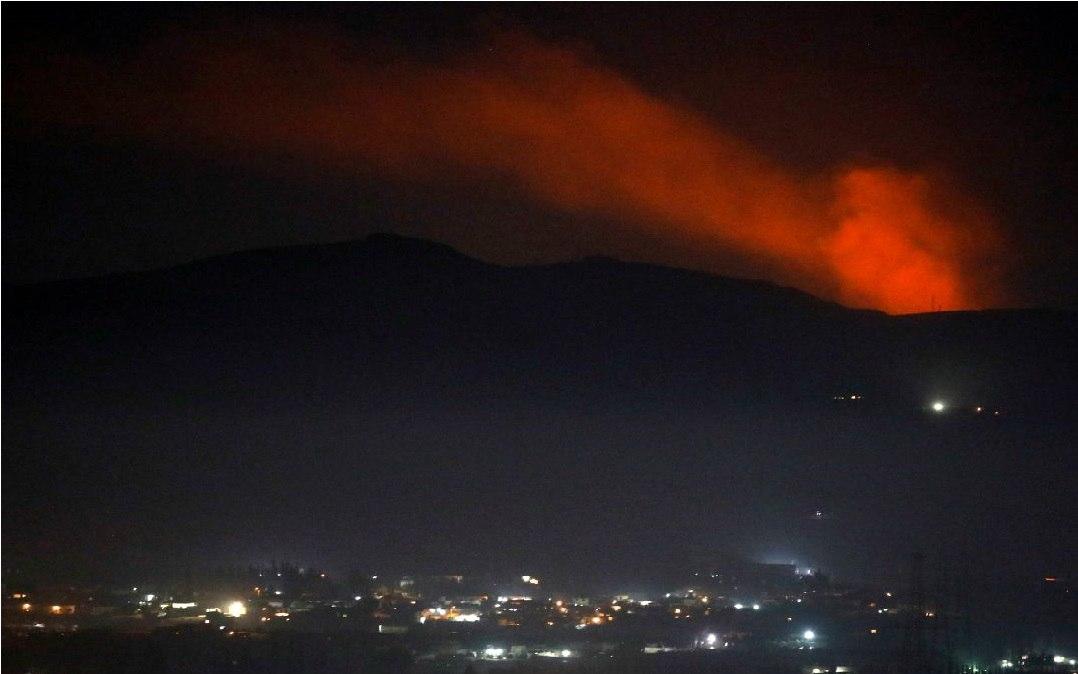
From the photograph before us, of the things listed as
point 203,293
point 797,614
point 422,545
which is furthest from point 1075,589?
point 203,293

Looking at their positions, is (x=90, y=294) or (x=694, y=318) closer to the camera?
(x=90, y=294)

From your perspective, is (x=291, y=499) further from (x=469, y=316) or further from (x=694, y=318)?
(x=694, y=318)

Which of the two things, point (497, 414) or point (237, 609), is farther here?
point (497, 414)

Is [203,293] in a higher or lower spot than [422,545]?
higher

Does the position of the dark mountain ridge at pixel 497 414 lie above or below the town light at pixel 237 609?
above

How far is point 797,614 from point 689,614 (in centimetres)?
141

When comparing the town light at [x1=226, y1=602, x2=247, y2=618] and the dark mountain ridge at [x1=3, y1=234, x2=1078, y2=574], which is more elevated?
the dark mountain ridge at [x1=3, y1=234, x2=1078, y2=574]

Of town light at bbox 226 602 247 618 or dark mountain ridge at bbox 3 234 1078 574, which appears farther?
dark mountain ridge at bbox 3 234 1078 574

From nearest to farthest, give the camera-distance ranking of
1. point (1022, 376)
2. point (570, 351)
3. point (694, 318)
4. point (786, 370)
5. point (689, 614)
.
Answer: point (689, 614)
point (1022, 376)
point (786, 370)
point (570, 351)
point (694, 318)

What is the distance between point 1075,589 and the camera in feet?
56.6

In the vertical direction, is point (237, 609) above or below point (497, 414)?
below

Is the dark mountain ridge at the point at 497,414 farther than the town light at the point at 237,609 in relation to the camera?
Yes

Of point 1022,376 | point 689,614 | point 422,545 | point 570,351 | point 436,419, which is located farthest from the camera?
point 570,351

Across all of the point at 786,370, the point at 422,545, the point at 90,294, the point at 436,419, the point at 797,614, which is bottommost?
the point at 797,614
